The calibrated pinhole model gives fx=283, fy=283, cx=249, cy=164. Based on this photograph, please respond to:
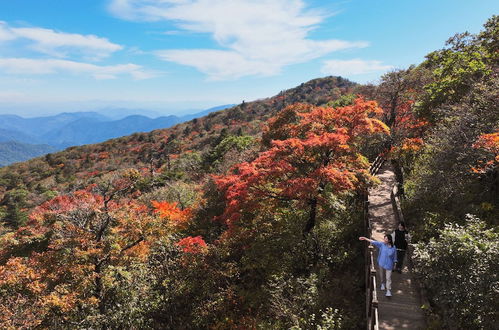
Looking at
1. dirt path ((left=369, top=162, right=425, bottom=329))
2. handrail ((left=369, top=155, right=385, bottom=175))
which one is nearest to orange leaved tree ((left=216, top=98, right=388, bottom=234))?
dirt path ((left=369, top=162, right=425, bottom=329))

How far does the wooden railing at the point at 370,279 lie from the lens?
8570mm

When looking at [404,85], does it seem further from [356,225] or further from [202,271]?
[202,271]

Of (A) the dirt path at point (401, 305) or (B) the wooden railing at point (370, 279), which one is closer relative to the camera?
(B) the wooden railing at point (370, 279)

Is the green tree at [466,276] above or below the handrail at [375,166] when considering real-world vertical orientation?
below

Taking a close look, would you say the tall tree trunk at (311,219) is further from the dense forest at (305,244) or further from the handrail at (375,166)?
the handrail at (375,166)

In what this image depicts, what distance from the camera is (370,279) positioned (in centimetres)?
1013

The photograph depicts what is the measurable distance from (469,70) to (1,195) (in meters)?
85.2

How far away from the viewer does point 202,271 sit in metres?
15.1

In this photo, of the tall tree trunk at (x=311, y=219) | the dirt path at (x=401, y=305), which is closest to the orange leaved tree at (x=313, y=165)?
the tall tree trunk at (x=311, y=219)

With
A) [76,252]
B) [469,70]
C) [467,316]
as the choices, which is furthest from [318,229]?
[469,70]

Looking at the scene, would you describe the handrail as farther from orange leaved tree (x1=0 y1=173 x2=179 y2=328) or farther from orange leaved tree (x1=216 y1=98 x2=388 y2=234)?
orange leaved tree (x1=0 y1=173 x2=179 y2=328)

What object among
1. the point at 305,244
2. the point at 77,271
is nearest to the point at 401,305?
the point at 305,244

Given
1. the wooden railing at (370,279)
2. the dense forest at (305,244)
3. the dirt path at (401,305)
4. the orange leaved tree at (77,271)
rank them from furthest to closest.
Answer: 1. the orange leaved tree at (77,271)
2. the dense forest at (305,244)
3. the dirt path at (401,305)
4. the wooden railing at (370,279)

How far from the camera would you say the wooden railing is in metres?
8.57
